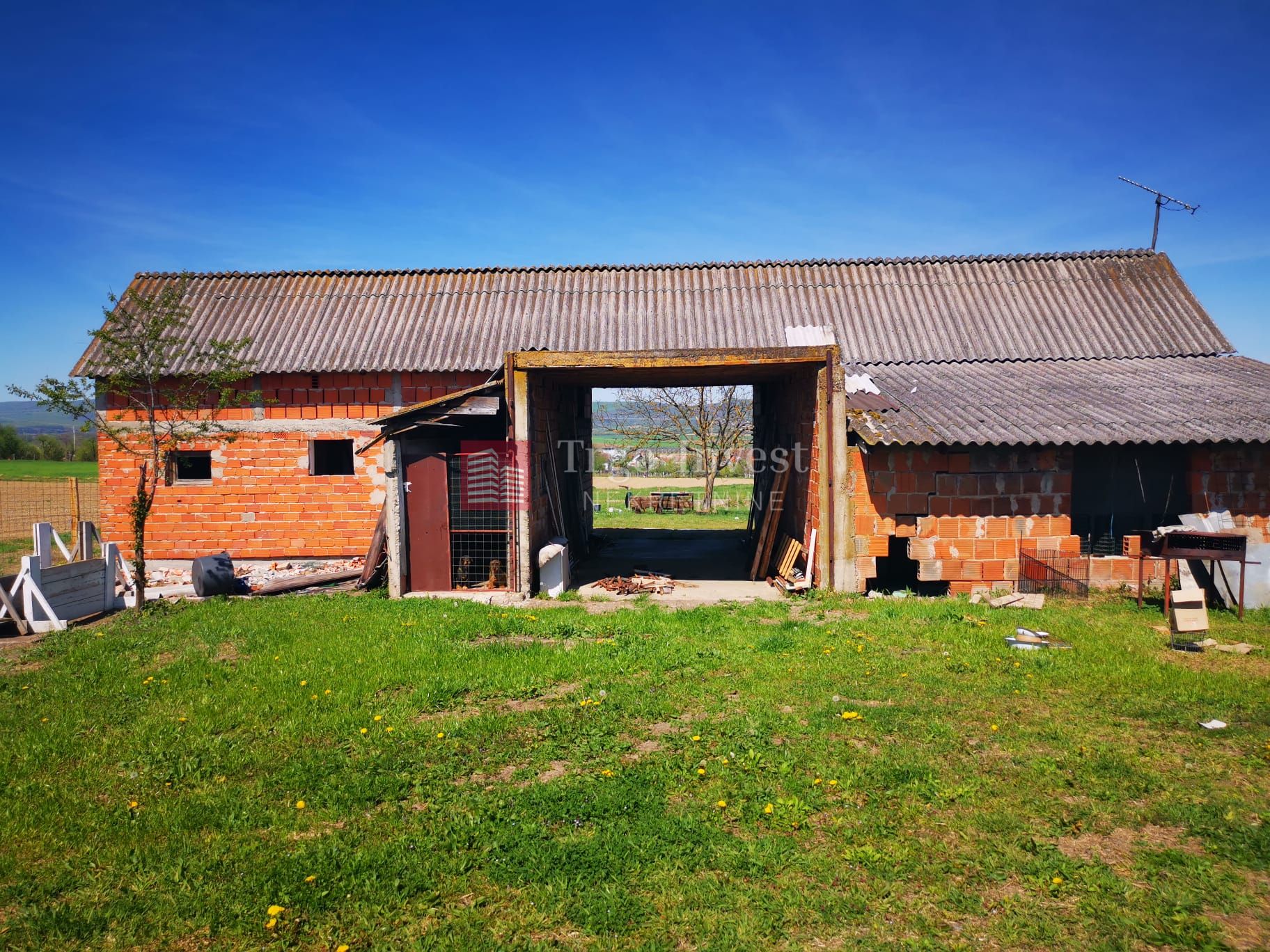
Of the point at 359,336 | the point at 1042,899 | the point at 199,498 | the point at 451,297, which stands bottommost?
the point at 1042,899

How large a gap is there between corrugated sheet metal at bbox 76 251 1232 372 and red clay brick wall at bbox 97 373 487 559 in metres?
0.71

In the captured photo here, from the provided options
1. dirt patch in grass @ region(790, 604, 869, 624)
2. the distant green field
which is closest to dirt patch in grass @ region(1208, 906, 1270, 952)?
dirt patch in grass @ region(790, 604, 869, 624)

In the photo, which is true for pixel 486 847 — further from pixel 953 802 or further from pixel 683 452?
pixel 683 452

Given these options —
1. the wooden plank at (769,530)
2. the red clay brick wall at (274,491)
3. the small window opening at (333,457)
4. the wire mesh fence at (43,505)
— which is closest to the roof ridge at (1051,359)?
the wooden plank at (769,530)

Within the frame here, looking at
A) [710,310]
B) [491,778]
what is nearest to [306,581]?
[491,778]

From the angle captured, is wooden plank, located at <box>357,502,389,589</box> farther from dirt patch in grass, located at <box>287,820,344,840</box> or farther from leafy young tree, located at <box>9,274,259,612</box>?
dirt patch in grass, located at <box>287,820,344,840</box>

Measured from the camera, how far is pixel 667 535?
19078mm

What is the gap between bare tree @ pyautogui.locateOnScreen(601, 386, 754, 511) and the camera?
92.4 feet

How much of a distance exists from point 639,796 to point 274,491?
1129cm

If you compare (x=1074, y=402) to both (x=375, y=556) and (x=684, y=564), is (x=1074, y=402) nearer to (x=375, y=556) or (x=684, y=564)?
(x=684, y=564)

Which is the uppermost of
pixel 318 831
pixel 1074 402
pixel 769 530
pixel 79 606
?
pixel 1074 402

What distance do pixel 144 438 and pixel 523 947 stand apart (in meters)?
13.4

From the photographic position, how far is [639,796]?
190 inches

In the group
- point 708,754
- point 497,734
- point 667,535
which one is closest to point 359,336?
point 667,535
